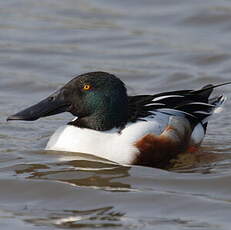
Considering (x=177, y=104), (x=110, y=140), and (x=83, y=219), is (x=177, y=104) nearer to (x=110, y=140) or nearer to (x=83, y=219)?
(x=110, y=140)

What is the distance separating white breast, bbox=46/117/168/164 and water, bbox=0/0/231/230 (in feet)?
0.31

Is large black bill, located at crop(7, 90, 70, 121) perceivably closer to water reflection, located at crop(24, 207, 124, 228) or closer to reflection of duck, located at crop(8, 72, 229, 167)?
reflection of duck, located at crop(8, 72, 229, 167)

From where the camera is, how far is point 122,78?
1110 centimetres

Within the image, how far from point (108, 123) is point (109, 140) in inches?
6.8

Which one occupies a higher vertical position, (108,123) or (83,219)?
(108,123)

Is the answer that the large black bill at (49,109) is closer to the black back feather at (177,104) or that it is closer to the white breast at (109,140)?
the white breast at (109,140)

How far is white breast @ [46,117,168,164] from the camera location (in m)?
7.91

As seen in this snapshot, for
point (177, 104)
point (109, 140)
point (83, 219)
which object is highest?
point (177, 104)

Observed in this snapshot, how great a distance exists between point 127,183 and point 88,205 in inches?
28.5

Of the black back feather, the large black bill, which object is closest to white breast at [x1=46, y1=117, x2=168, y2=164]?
the black back feather

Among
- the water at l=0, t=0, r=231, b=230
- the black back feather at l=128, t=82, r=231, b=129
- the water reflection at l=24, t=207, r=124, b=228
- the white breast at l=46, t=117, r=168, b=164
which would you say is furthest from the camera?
the black back feather at l=128, t=82, r=231, b=129

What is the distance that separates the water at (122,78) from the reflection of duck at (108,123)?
0.46ft

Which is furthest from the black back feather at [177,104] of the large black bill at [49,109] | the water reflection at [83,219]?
the water reflection at [83,219]

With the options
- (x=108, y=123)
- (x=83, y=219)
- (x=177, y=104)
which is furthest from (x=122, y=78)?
(x=83, y=219)
